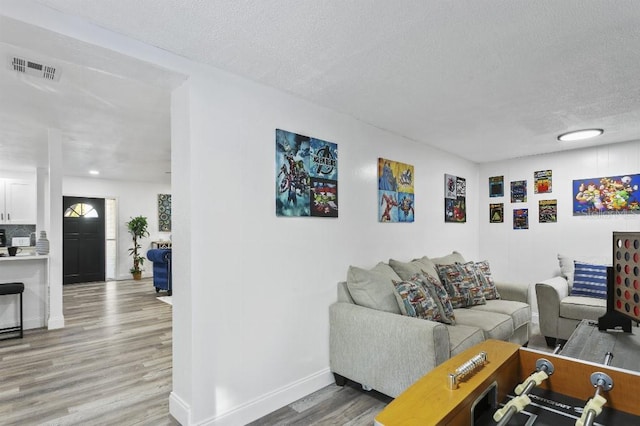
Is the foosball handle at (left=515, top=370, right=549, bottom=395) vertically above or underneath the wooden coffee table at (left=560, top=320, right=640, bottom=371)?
above

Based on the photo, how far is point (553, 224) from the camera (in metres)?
4.50

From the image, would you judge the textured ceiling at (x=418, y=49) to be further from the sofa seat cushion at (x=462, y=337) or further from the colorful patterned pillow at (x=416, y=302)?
the sofa seat cushion at (x=462, y=337)

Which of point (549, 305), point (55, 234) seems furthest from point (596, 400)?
point (55, 234)

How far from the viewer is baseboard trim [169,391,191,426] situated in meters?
2.10

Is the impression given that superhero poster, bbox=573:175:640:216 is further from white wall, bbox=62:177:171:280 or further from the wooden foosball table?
white wall, bbox=62:177:171:280

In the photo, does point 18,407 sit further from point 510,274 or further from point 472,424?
point 510,274

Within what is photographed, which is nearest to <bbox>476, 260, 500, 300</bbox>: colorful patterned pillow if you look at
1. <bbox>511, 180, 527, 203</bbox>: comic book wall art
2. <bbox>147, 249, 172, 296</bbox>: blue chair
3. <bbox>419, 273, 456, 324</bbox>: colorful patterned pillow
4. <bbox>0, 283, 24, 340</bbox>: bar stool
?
<bbox>419, 273, 456, 324</bbox>: colorful patterned pillow

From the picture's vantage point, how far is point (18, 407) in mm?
2496

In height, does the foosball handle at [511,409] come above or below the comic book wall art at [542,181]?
below

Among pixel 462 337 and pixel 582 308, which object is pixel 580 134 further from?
pixel 462 337

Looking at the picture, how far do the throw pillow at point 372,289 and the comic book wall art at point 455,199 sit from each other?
6.51 feet

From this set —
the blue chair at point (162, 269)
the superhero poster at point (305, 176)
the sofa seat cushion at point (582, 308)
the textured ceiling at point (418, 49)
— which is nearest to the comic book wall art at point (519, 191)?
the sofa seat cushion at point (582, 308)

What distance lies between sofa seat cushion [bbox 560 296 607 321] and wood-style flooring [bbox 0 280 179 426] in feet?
12.3

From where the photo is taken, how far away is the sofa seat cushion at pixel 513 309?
324 cm
